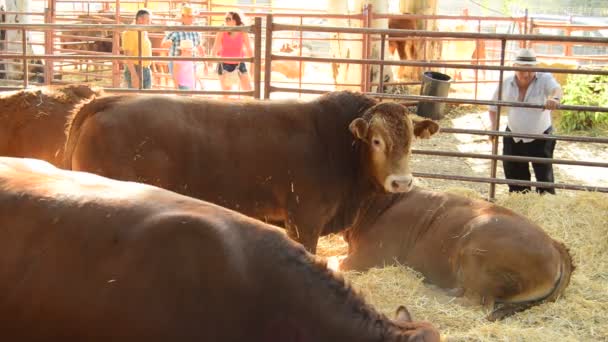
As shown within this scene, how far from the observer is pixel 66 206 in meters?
2.99

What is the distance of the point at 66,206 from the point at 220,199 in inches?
105

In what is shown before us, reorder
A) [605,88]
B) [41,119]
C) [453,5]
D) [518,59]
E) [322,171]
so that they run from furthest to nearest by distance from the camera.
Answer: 1. [453,5]
2. [605,88]
3. [518,59]
4. [41,119]
5. [322,171]

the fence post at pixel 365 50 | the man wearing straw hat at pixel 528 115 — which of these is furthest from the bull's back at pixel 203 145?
the fence post at pixel 365 50

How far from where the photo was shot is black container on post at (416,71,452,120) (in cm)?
1252

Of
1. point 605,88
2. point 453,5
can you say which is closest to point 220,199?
point 605,88

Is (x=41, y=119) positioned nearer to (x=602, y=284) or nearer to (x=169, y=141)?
(x=169, y=141)

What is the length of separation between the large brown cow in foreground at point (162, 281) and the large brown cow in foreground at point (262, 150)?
2372 millimetres

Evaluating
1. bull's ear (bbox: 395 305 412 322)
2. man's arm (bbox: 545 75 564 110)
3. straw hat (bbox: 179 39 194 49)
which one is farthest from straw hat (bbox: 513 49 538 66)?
bull's ear (bbox: 395 305 412 322)

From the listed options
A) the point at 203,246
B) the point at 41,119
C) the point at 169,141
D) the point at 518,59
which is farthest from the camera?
the point at 518,59

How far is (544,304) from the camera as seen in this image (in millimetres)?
5551

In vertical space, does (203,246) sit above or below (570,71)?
below

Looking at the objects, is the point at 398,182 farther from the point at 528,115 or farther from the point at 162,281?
the point at 162,281

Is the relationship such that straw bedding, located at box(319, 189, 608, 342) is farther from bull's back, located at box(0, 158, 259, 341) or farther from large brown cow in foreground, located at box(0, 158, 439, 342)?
bull's back, located at box(0, 158, 259, 341)

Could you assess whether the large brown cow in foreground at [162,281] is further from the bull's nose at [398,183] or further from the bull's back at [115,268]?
the bull's nose at [398,183]
